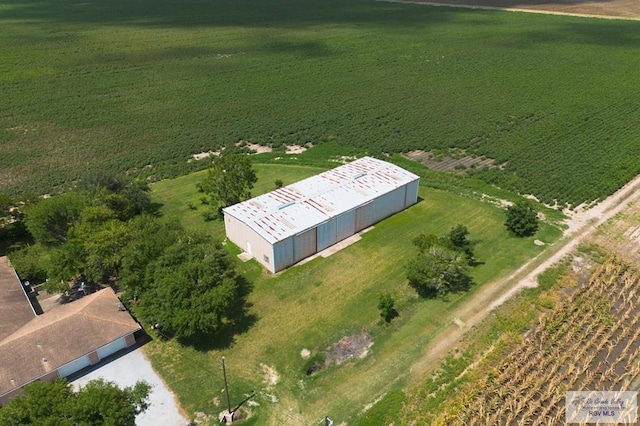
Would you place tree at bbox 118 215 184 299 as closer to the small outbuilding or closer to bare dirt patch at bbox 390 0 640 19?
the small outbuilding

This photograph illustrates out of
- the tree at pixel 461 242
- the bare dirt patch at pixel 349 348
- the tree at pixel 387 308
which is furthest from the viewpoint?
the tree at pixel 461 242

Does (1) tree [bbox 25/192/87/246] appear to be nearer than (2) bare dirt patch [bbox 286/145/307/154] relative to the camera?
Yes

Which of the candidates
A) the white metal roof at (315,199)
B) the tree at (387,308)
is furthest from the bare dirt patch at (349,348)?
the white metal roof at (315,199)

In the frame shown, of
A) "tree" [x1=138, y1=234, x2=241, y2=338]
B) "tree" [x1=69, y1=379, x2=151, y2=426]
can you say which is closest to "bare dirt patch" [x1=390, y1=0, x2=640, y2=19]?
"tree" [x1=138, y1=234, x2=241, y2=338]

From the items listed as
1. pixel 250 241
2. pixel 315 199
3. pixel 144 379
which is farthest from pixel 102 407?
pixel 315 199

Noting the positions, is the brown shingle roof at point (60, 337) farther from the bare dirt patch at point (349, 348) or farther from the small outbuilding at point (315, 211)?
the bare dirt patch at point (349, 348)

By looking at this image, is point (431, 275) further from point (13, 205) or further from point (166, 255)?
point (13, 205)
